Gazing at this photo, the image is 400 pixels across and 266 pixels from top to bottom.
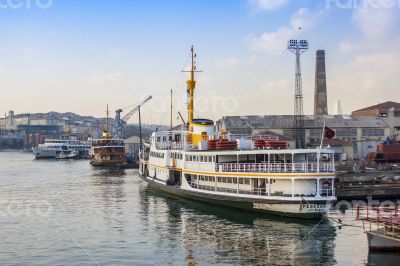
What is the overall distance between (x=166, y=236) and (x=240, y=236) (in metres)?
4.72

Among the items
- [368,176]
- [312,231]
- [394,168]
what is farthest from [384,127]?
[312,231]

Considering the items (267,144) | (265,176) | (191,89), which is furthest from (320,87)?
(265,176)

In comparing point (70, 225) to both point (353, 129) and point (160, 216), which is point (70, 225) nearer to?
point (160, 216)

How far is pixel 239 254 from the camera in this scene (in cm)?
2794

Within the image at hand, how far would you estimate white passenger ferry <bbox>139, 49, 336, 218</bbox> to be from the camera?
36.4 meters

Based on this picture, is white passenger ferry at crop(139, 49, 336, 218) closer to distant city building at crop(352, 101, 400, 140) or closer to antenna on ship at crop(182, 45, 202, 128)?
antenna on ship at crop(182, 45, 202, 128)

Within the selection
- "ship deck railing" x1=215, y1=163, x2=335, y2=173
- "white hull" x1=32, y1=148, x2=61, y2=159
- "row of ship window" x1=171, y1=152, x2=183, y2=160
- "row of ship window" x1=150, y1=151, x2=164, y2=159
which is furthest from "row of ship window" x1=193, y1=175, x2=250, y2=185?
"white hull" x1=32, y1=148, x2=61, y2=159

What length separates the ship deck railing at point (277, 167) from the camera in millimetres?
36594

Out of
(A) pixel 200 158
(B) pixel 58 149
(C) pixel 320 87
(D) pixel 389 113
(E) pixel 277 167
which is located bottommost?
(E) pixel 277 167

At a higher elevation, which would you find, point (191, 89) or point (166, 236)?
point (191, 89)

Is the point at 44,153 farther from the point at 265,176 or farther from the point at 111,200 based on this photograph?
the point at 265,176

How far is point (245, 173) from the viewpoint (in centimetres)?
3988

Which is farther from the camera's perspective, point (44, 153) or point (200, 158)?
point (44, 153)

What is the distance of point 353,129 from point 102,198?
56740 mm
